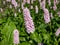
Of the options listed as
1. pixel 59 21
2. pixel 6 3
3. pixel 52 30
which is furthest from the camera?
pixel 6 3

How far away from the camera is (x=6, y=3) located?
5.52m

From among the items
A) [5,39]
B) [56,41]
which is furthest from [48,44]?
[5,39]

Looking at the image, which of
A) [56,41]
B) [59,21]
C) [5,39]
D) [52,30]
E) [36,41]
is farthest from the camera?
[59,21]

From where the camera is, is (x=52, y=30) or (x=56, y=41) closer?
(x=56, y=41)

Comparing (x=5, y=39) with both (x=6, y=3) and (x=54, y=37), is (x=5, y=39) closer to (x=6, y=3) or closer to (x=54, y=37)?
(x=54, y=37)

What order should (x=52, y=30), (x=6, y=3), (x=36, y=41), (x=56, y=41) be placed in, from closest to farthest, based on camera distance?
(x=36, y=41) < (x=56, y=41) < (x=52, y=30) < (x=6, y=3)

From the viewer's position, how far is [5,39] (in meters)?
3.01

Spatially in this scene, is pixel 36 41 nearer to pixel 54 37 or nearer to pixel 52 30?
pixel 54 37

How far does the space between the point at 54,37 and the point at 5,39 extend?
0.98 m

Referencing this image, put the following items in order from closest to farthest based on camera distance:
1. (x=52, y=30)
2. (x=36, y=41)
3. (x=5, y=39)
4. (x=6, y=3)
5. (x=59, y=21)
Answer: (x=5, y=39), (x=36, y=41), (x=52, y=30), (x=59, y=21), (x=6, y=3)

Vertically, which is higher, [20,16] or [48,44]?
[20,16]

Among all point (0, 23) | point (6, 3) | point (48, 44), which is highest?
point (6, 3)

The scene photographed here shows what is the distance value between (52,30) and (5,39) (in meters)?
1.22

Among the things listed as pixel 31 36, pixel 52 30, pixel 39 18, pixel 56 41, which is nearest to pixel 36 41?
pixel 31 36
